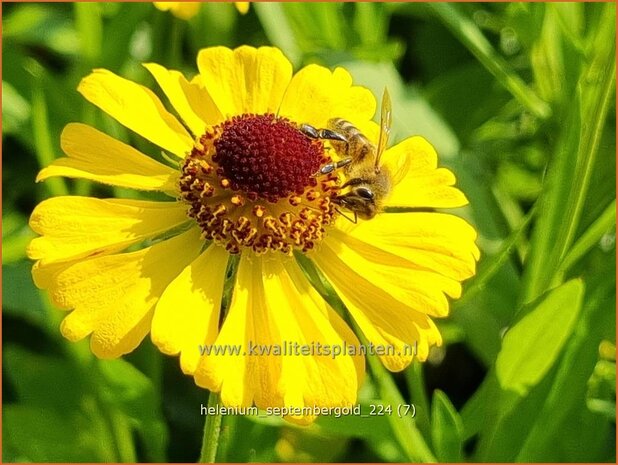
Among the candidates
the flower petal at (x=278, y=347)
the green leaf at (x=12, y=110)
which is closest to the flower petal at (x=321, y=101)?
the flower petal at (x=278, y=347)

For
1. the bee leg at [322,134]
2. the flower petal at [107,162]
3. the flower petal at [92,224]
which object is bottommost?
the bee leg at [322,134]

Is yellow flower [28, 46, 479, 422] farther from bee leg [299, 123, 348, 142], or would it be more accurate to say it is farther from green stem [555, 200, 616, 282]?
green stem [555, 200, 616, 282]

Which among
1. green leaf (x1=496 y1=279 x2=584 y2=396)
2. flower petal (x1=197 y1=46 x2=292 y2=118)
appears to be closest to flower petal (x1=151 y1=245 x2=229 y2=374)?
flower petal (x1=197 y1=46 x2=292 y2=118)

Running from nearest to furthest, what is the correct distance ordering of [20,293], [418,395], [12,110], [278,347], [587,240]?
[278,347] < [587,240] < [418,395] < [20,293] < [12,110]

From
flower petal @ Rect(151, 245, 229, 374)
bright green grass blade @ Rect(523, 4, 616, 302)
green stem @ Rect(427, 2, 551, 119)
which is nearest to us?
flower petal @ Rect(151, 245, 229, 374)

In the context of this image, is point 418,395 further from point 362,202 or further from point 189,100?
point 189,100

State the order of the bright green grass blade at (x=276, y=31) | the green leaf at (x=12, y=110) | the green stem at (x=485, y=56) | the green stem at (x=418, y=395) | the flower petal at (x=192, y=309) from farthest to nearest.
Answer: the bright green grass blade at (x=276, y=31) → the green leaf at (x=12, y=110) → the green stem at (x=485, y=56) → the green stem at (x=418, y=395) → the flower petal at (x=192, y=309)

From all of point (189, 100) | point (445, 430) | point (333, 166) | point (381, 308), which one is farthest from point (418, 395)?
point (189, 100)

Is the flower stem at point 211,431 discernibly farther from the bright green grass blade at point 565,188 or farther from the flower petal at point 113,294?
the bright green grass blade at point 565,188
